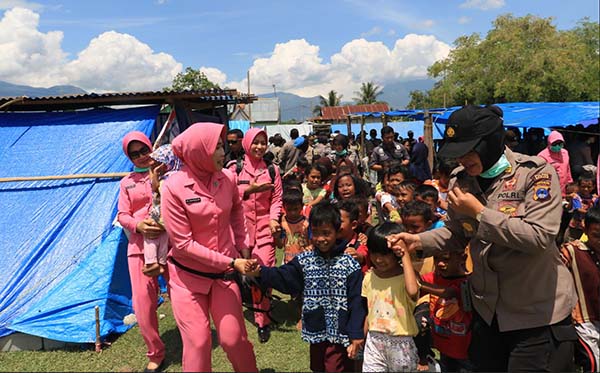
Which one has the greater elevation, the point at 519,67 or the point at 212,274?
the point at 519,67

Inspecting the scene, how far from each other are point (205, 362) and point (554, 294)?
2149 mm

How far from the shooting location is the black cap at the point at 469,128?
2107mm

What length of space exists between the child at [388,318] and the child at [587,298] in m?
1.06

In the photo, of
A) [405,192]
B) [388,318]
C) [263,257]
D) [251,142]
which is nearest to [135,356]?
[263,257]

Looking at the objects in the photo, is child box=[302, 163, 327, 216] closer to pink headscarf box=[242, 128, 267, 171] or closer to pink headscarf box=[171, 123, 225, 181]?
pink headscarf box=[242, 128, 267, 171]

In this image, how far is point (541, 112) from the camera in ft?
37.6

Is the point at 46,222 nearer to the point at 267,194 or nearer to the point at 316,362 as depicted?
the point at 267,194

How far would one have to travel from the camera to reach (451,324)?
295 cm

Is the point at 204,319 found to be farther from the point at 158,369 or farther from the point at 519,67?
A: the point at 519,67

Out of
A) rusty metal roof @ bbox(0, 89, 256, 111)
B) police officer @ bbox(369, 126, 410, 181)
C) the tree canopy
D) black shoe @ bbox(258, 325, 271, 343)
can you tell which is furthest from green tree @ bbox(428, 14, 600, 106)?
black shoe @ bbox(258, 325, 271, 343)

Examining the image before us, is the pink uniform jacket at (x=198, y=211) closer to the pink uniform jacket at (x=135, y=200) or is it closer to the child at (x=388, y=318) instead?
the child at (x=388, y=318)

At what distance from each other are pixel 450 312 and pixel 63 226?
4600 mm

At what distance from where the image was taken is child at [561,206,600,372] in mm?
2768

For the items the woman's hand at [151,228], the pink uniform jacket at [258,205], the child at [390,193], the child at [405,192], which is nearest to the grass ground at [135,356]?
the pink uniform jacket at [258,205]
